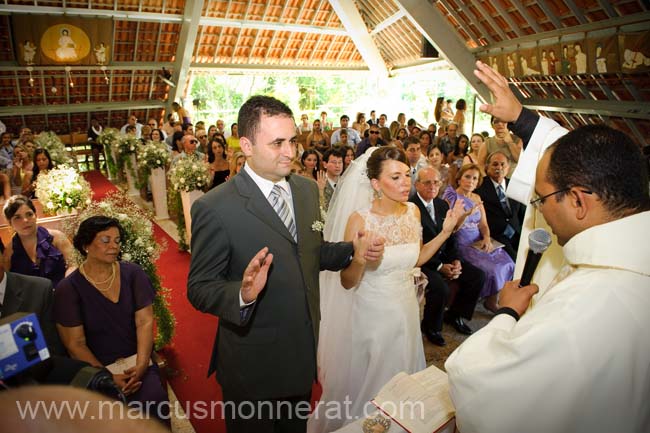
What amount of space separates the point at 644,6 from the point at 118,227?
7.64m

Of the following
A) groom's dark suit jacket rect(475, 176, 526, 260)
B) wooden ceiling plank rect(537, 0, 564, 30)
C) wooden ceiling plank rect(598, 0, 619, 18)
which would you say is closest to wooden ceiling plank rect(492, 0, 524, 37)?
wooden ceiling plank rect(537, 0, 564, 30)

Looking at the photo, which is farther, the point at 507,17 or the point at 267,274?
the point at 507,17

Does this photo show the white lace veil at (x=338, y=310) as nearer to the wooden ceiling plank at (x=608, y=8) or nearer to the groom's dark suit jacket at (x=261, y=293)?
the groom's dark suit jacket at (x=261, y=293)

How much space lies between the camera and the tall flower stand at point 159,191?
304 inches

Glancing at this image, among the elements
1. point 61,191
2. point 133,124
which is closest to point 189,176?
point 61,191

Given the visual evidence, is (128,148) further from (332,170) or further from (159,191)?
(332,170)

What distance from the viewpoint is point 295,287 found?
180 cm

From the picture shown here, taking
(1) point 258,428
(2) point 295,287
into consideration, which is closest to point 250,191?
(2) point 295,287

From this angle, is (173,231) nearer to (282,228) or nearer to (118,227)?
(118,227)

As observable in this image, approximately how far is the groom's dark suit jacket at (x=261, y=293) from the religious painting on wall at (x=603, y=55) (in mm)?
7331

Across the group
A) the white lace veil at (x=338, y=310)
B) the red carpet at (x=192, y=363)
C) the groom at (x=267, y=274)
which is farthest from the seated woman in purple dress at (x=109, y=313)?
the white lace veil at (x=338, y=310)

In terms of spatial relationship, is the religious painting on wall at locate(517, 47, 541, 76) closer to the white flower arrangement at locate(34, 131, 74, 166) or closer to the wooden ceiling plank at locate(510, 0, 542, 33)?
the wooden ceiling plank at locate(510, 0, 542, 33)

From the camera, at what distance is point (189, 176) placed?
5.77m

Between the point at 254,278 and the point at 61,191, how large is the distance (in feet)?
15.0
